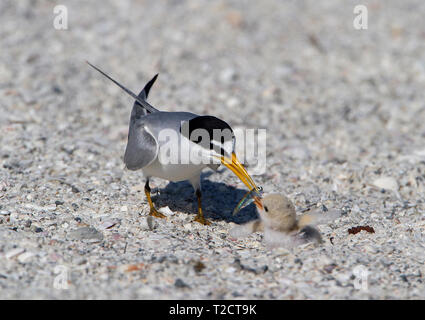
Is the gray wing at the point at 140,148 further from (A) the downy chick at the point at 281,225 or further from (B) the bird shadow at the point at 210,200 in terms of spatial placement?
(A) the downy chick at the point at 281,225

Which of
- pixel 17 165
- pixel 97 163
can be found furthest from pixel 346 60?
pixel 17 165

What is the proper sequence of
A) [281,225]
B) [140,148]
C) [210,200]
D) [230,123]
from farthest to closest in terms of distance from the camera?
[230,123] < [210,200] < [140,148] < [281,225]

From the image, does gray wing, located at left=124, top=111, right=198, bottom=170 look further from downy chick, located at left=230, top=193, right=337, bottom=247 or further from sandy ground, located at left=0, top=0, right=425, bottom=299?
downy chick, located at left=230, top=193, right=337, bottom=247

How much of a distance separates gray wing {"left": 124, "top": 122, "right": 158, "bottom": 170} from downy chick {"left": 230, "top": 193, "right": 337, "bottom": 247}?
0.85 metres

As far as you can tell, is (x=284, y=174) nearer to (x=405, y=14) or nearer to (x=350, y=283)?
(x=350, y=283)

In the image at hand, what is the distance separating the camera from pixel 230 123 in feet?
22.6

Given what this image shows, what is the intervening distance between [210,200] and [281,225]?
3.80ft

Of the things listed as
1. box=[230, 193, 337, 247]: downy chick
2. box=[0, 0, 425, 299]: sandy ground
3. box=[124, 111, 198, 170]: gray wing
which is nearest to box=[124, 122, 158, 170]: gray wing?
box=[124, 111, 198, 170]: gray wing

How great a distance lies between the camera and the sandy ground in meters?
3.78

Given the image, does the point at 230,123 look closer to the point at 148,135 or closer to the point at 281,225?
the point at 148,135

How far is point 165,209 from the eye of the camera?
482 cm

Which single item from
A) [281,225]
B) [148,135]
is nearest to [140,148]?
[148,135]

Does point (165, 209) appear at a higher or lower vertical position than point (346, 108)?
lower

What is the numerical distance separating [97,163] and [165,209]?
1.17 m
